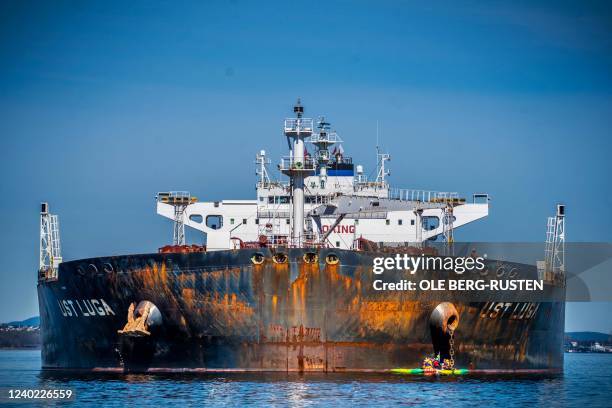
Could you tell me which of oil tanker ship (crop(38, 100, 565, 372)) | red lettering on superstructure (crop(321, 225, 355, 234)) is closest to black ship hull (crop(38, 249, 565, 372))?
oil tanker ship (crop(38, 100, 565, 372))

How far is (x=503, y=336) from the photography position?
53.8m

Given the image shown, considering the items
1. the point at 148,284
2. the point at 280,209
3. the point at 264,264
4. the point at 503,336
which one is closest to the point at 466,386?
the point at 503,336

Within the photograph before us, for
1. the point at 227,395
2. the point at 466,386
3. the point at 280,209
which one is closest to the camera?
the point at 227,395

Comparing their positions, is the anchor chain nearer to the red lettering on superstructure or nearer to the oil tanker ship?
the oil tanker ship

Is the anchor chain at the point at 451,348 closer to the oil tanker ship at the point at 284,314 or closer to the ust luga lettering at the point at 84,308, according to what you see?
the oil tanker ship at the point at 284,314

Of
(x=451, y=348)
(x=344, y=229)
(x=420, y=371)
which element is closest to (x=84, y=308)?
(x=344, y=229)

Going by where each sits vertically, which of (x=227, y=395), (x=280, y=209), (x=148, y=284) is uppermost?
(x=280, y=209)

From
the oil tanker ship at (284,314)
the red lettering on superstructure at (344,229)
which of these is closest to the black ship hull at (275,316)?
the oil tanker ship at (284,314)

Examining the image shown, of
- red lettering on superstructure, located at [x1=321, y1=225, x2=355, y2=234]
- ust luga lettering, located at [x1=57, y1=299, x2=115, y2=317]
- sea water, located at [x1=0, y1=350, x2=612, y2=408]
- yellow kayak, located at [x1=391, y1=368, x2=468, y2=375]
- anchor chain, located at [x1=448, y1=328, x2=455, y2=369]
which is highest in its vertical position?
red lettering on superstructure, located at [x1=321, y1=225, x2=355, y2=234]

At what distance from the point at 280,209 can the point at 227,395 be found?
70.8 ft

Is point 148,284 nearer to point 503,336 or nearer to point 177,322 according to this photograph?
point 177,322

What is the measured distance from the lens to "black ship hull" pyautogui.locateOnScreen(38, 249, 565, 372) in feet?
164

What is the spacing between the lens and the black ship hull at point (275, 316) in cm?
5003

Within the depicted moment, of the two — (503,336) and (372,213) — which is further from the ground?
(372,213)
